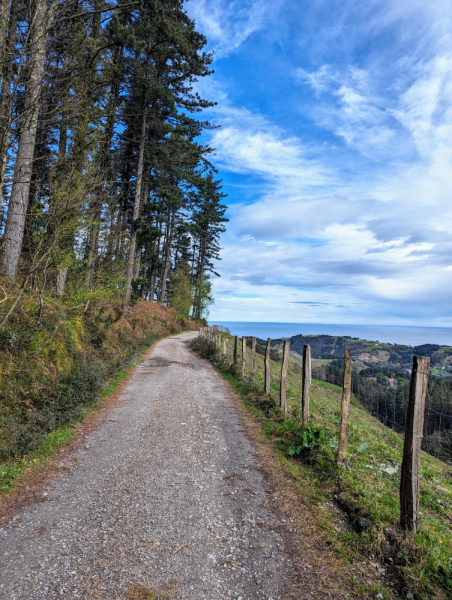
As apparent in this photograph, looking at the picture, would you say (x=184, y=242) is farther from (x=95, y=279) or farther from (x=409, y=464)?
(x=409, y=464)

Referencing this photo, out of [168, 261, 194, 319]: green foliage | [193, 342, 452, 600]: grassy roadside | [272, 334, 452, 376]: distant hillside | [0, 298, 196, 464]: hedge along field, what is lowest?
[193, 342, 452, 600]: grassy roadside

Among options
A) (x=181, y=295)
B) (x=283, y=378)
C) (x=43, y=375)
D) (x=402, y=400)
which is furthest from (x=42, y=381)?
(x=181, y=295)

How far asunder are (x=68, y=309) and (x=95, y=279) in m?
3.38

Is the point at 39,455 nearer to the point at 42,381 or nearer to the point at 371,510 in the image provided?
the point at 42,381

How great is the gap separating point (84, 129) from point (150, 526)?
12.6 metres

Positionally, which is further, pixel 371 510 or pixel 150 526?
pixel 371 510

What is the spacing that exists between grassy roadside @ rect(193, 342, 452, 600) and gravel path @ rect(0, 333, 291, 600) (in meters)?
0.70

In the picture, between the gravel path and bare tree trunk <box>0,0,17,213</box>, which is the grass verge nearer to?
the gravel path

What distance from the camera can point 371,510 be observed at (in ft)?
12.2

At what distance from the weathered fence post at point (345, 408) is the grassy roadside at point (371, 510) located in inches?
7.7

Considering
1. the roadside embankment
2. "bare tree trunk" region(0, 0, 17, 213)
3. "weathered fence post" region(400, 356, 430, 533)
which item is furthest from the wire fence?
"bare tree trunk" region(0, 0, 17, 213)

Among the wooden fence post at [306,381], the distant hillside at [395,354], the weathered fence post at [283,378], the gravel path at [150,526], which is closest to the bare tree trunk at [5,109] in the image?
the gravel path at [150,526]

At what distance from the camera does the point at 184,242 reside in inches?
1885

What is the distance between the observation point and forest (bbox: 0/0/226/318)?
674 cm
